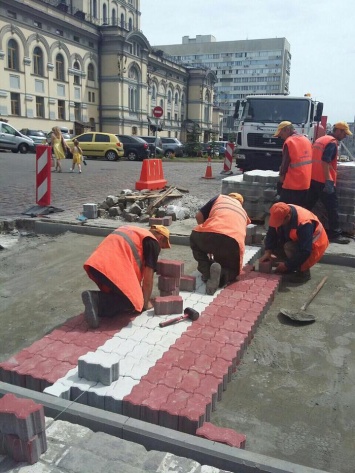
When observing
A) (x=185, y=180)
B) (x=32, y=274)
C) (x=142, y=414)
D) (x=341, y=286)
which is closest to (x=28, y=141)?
(x=185, y=180)

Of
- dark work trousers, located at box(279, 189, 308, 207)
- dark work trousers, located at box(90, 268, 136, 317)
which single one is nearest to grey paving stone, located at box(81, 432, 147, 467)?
dark work trousers, located at box(90, 268, 136, 317)

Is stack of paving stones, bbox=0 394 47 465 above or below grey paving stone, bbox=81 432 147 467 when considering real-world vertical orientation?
above

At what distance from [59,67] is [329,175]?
39131 mm

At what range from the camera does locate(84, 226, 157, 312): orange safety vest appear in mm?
3488

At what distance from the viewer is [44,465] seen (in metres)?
2.11

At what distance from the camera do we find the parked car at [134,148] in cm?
2423

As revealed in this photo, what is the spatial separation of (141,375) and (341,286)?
3205 millimetres

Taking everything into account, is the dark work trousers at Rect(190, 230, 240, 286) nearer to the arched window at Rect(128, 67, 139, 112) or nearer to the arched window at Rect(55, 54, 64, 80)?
the arched window at Rect(55, 54, 64, 80)

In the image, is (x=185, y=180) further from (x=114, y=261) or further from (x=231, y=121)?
(x=114, y=261)

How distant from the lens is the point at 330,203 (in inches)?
265

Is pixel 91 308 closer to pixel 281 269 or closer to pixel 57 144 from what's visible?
pixel 281 269

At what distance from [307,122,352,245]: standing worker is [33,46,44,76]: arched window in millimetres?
36180

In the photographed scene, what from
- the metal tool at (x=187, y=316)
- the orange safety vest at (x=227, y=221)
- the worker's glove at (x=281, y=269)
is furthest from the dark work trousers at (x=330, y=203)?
the metal tool at (x=187, y=316)

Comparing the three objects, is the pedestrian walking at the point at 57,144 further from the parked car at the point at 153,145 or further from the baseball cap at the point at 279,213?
the baseball cap at the point at 279,213
